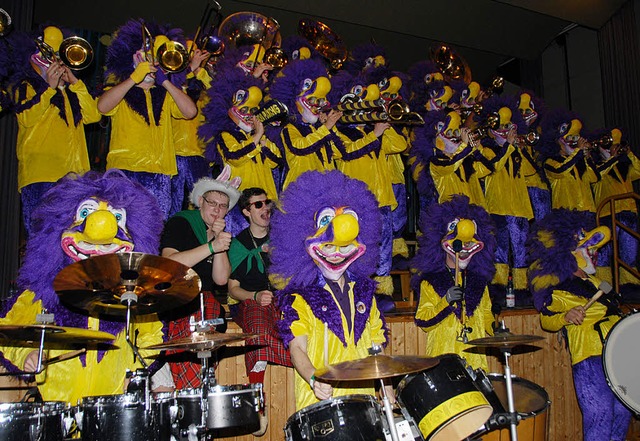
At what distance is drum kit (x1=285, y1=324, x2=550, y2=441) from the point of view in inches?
104

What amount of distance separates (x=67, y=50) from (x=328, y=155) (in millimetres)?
2412

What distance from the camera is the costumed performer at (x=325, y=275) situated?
3143mm

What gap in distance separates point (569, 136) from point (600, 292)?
138 inches

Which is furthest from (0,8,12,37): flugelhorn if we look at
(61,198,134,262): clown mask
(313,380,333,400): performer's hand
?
(313,380,333,400): performer's hand

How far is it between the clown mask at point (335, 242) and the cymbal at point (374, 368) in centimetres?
69

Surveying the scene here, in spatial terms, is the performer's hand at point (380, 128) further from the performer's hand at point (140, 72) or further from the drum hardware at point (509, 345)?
the drum hardware at point (509, 345)

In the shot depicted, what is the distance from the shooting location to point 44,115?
4.62 metres

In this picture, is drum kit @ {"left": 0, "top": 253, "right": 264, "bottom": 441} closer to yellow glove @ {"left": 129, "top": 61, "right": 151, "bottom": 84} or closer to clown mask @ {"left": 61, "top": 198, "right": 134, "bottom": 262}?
clown mask @ {"left": 61, "top": 198, "right": 134, "bottom": 262}

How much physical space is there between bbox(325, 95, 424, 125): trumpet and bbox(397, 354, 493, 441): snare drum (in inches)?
119

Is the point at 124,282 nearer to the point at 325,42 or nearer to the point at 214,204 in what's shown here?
the point at 214,204

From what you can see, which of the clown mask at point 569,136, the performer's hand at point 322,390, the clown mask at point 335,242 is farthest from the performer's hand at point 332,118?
the clown mask at point 569,136

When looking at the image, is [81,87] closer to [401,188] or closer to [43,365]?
[43,365]

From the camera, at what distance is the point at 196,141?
5453 mm

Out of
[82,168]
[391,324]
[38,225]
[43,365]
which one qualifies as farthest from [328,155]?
[43,365]
